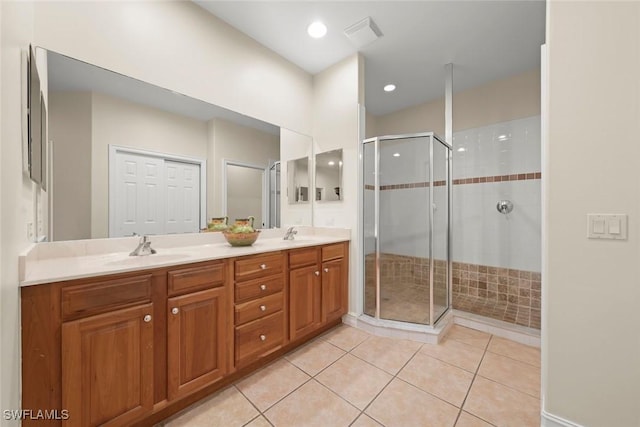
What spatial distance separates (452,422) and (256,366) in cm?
126

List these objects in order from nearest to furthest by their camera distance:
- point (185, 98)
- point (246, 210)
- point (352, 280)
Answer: point (185, 98) < point (246, 210) < point (352, 280)

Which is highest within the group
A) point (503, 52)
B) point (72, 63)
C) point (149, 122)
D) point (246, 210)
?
point (503, 52)

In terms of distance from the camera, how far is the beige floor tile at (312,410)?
4.33 ft

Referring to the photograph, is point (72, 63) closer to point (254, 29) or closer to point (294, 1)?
point (254, 29)

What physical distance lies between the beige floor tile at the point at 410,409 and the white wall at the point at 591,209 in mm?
475

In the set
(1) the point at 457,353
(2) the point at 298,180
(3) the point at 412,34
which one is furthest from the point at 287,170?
(1) the point at 457,353

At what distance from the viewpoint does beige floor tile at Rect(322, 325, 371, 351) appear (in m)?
2.11

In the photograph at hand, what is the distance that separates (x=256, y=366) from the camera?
5.78 feet

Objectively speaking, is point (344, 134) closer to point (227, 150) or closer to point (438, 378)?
point (227, 150)

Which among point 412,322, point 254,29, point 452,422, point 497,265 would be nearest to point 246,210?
point 254,29

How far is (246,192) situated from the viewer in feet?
7.55

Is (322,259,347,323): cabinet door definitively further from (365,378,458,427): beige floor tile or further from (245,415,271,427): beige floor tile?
(245,415,271,427): beige floor tile

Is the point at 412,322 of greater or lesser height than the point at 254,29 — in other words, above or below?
below

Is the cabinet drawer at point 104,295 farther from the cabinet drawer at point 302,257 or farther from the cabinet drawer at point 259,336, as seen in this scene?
the cabinet drawer at point 302,257
